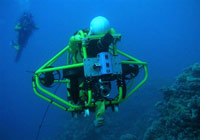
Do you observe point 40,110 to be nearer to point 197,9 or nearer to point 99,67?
point 99,67

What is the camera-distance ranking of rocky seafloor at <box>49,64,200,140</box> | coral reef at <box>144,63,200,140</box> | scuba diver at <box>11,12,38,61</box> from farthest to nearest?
scuba diver at <box>11,12,38,61</box> → rocky seafloor at <box>49,64,200,140</box> → coral reef at <box>144,63,200,140</box>

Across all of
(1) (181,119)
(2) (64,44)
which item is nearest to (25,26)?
(1) (181,119)

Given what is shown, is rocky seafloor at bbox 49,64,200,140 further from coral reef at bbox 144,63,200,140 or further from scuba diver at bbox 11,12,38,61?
scuba diver at bbox 11,12,38,61

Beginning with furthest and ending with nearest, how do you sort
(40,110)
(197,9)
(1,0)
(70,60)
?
(197,9)
(1,0)
(40,110)
(70,60)

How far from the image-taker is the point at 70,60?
4.65 meters

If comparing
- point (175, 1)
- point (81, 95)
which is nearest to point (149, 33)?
point (175, 1)

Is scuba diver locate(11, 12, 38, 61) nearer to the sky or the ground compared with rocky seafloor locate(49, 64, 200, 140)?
nearer to the sky

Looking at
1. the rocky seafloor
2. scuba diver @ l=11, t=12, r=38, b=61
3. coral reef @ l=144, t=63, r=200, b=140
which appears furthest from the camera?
scuba diver @ l=11, t=12, r=38, b=61

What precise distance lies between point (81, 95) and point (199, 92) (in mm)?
5888

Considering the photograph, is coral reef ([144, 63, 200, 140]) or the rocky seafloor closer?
coral reef ([144, 63, 200, 140])

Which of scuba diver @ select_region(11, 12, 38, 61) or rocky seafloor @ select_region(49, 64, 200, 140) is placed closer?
rocky seafloor @ select_region(49, 64, 200, 140)

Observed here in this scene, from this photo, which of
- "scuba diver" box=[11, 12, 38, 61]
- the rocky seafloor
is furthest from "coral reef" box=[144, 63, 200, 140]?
"scuba diver" box=[11, 12, 38, 61]

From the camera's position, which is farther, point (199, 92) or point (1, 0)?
point (1, 0)

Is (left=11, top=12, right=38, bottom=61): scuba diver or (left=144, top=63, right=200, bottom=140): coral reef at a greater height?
(left=11, top=12, right=38, bottom=61): scuba diver
